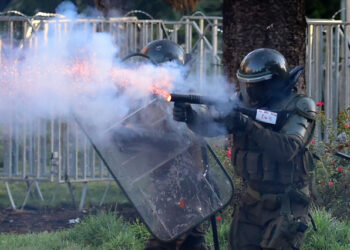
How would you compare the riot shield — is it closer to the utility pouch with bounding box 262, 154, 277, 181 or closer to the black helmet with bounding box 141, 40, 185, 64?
the utility pouch with bounding box 262, 154, 277, 181

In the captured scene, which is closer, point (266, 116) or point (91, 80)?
point (266, 116)

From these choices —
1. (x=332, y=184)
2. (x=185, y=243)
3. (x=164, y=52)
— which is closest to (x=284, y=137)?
(x=185, y=243)

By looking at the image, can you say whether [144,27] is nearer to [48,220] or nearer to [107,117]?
[48,220]

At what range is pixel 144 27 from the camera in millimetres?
10023

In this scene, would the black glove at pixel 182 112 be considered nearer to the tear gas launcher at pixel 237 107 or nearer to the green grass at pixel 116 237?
the tear gas launcher at pixel 237 107

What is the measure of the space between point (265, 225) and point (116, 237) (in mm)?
2320

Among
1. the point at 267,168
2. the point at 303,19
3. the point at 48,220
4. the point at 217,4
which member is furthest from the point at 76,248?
the point at 217,4

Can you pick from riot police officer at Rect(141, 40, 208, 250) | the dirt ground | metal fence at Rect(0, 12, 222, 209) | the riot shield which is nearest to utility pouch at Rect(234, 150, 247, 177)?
the riot shield

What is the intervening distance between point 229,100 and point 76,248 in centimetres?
277

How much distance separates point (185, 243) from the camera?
5.79 metres

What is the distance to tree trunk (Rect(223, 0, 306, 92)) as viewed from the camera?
8289 mm

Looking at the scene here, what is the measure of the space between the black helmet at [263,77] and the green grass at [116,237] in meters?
2.12

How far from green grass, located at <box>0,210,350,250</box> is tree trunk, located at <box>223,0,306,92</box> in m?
2.01

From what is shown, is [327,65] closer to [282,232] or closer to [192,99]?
[282,232]
